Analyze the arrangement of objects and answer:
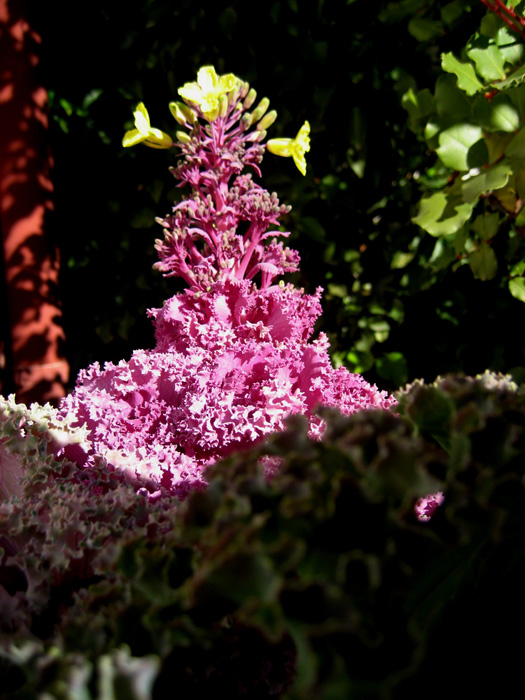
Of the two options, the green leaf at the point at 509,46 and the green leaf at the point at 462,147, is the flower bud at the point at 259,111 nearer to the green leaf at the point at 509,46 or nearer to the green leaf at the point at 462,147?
the green leaf at the point at 462,147

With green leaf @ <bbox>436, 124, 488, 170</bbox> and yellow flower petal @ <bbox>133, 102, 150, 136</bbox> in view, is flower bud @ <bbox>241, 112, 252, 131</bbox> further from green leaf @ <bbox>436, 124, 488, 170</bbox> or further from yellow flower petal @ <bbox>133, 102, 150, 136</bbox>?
green leaf @ <bbox>436, 124, 488, 170</bbox>

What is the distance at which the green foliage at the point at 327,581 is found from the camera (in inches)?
16.1

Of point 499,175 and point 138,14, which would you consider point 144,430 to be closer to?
point 499,175

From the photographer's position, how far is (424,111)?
1.62 meters

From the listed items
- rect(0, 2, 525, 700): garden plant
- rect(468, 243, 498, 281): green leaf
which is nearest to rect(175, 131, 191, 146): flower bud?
rect(0, 2, 525, 700): garden plant

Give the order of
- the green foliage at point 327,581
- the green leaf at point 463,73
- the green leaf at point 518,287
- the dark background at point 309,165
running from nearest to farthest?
the green foliage at point 327,581
the green leaf at point 463,73
the green leaf at point 518,287
the dark background at point 309,165

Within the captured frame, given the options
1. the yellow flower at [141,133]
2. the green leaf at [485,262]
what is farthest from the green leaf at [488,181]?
the yellow flower at [141,133]

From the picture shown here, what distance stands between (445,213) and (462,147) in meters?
0.21

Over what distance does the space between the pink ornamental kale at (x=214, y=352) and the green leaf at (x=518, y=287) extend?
0.93 metres

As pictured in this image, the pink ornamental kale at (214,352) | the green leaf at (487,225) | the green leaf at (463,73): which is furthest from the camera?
the green leaf at (487,225)

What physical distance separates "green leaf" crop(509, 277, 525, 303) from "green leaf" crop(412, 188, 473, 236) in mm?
400

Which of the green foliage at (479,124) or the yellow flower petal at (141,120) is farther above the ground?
the green foliage at (479,124)

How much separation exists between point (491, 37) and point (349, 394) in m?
1.12

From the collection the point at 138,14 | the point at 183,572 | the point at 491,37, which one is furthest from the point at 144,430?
the point at 138,14
